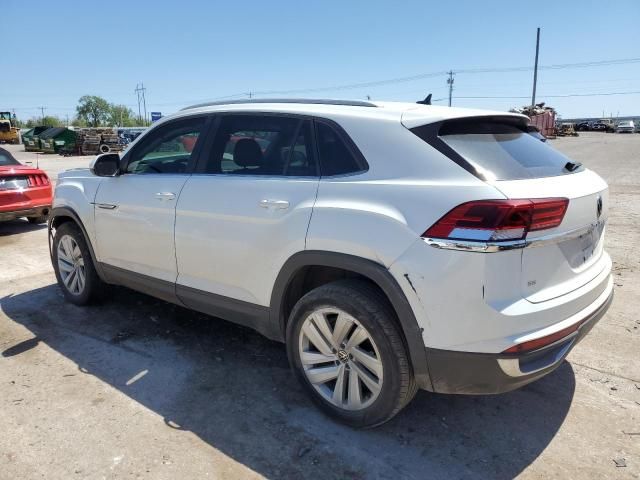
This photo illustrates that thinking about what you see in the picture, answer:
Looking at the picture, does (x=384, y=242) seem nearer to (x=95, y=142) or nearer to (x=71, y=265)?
(x=71, y=265)

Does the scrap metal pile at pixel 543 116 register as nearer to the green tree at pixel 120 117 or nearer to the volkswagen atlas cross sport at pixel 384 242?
the volkswagen atlas cross sport at pixel 384 242

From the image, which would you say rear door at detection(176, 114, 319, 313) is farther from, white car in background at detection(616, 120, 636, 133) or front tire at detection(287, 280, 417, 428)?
white car in background at detection(616, 120, 636, 133)

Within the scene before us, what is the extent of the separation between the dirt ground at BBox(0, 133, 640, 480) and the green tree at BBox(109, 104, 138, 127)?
389ft

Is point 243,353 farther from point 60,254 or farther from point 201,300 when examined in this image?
point 60,254

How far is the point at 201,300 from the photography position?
351 cm

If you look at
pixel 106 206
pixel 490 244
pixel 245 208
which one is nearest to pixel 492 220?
pixel 490 244

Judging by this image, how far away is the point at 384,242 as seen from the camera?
8.08ft

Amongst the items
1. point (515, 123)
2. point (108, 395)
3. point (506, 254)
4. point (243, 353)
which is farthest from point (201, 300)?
point (515, 123)

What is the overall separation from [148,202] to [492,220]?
2.59 metres

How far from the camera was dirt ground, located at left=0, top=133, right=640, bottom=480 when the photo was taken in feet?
8.38

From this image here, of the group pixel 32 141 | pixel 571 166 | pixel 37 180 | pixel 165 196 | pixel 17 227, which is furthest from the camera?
pixel 32 141

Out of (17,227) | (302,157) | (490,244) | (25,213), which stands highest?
(302,157)

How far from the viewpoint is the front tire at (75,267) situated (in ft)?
15.0

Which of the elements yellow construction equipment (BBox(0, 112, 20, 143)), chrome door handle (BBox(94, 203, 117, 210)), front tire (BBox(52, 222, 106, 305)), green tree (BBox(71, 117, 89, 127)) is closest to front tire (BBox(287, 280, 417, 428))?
chrome door handle (BBox(94, 203, 117, 210))
